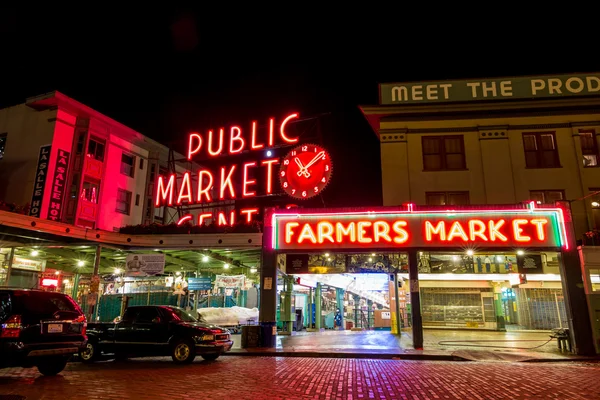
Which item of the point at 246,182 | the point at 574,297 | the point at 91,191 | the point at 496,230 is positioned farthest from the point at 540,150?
the point at 91,191

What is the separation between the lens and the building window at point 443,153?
22438 mm

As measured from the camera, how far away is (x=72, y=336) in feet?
32.6

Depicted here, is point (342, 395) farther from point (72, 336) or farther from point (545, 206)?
point (545, 206)

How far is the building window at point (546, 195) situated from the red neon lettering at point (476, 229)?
5.44m

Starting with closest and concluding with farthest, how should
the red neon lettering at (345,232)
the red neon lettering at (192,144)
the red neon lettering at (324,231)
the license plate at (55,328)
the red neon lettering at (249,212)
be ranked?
the license plate at (55,328) → the red neon lettering at (345,232) → the red neon lettering at (324,231) → the red neon lettering at (249,212) → the red neon lettering at (192,144)

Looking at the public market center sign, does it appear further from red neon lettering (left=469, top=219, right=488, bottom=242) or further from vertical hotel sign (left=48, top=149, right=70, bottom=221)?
vertical hotel sign (left=48, top=149, right=70, bottom=221)

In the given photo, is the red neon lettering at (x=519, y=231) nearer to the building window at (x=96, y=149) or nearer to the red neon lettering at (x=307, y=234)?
the red neon lettering at (x=307, y=234)

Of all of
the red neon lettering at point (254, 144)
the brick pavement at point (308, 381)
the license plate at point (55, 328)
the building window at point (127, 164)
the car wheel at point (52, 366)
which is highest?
the building window at point (127, 164)

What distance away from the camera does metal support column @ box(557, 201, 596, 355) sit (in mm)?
15969

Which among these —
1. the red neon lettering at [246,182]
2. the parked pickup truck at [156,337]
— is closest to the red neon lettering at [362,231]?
the parked pickup truck at [156,337]

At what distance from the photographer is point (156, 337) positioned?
13.0 metres

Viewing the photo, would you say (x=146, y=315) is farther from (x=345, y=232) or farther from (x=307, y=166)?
(x=307, y=166)

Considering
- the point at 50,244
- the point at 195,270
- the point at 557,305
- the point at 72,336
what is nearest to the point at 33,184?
the point at 50,244

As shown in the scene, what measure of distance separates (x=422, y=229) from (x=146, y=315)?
11189mm
